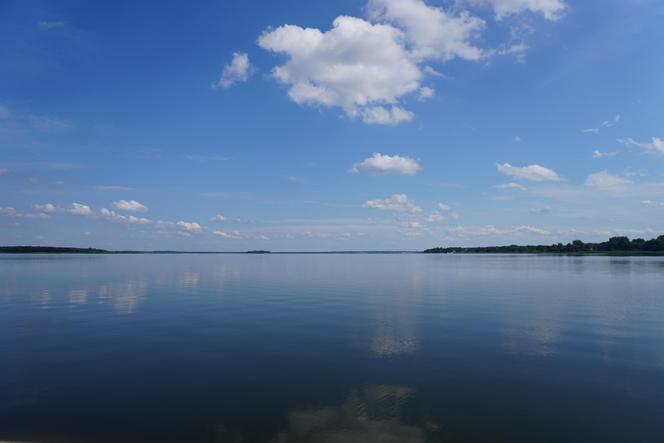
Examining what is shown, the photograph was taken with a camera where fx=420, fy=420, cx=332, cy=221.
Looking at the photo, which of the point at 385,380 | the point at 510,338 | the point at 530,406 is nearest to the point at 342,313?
the point at 510,338

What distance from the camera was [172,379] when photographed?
16.6m

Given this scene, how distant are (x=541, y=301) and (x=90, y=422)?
38450mm

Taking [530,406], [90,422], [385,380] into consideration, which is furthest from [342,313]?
[90,422]

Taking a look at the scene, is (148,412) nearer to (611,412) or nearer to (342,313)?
(611,412)

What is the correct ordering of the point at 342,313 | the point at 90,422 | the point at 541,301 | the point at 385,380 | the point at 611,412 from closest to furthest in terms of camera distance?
the point at 90,422, the point at 611,412, the point at 385,380, the point at 342,313, the point at 541,301

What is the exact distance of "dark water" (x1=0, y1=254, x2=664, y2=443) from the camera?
12.3 metres

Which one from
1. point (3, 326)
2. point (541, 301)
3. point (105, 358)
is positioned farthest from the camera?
point (541, 301)

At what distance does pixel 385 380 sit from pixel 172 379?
8387 mm

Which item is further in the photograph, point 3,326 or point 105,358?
point 3,326

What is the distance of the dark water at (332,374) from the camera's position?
484 inches

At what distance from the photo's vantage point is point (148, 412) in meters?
13.3

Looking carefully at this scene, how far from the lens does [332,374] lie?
56.3 ft

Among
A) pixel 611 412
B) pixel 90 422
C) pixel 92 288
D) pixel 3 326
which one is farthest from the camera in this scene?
pixel 92 288

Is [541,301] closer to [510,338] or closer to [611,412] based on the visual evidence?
[510,338]
